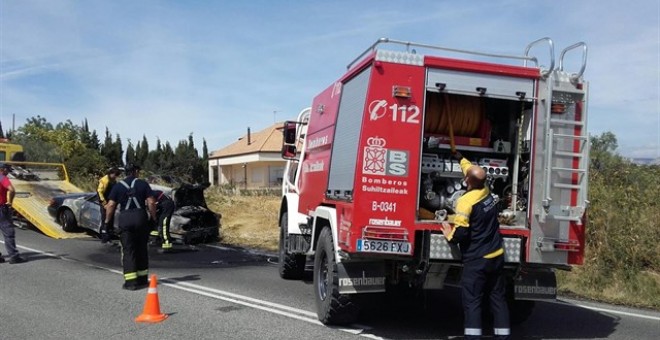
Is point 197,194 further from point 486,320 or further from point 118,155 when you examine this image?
point 118,155

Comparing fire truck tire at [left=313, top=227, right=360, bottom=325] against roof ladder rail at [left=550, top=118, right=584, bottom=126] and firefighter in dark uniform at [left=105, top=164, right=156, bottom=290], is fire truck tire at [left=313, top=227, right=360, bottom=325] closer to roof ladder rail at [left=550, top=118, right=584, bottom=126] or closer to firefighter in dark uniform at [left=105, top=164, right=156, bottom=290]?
roof ladder rail at [left=550, top=118, right=584, bottom=126]

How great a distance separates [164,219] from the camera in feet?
41.3

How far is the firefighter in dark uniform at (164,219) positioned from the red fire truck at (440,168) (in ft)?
21.8

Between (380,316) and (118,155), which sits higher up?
(118,155)

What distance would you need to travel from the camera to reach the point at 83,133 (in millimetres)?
56125

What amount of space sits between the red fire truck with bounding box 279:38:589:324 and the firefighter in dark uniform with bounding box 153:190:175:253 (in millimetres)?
6643

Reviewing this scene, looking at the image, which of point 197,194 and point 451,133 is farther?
point 197,194

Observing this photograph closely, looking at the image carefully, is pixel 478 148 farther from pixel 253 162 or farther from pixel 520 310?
pixel 253 162

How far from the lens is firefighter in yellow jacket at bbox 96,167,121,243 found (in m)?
11.1

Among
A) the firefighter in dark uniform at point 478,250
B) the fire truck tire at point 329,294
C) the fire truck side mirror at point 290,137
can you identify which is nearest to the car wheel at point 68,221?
the fire truck side mirror at point 290,137

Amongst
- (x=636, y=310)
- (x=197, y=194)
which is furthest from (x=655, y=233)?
(x=197, y=194)

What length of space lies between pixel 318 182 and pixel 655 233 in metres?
6.78

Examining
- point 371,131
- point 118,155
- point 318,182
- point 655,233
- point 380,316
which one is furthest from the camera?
point 118,155

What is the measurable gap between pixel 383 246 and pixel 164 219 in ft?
26.5
